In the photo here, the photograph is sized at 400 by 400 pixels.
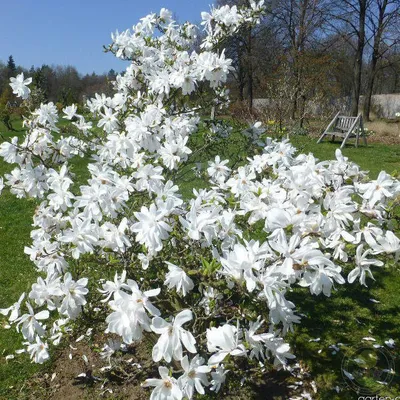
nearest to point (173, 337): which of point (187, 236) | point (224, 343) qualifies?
point (224, 343)

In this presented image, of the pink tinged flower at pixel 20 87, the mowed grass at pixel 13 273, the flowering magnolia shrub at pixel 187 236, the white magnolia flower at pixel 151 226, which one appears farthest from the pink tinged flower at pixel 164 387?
the pink tinged flower at pixel 20 87

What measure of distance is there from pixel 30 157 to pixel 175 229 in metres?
1.38

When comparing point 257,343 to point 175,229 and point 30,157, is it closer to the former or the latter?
point 175,229

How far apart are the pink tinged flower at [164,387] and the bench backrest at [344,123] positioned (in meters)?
13.6

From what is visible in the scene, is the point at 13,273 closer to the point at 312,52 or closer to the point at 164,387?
the point at 164,387

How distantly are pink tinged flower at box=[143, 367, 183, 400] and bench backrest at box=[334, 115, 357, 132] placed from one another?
1358 cm

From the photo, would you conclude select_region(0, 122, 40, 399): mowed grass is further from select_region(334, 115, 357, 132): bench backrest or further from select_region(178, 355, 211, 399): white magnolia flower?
select_region(334, 115, 357, 132): bench backrest

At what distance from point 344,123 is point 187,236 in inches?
525

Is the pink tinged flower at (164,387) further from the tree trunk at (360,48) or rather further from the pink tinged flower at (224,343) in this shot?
the tree trunk at (360,48)

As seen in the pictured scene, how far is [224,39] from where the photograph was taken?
3.53 m

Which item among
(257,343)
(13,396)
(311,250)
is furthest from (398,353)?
(13,396)

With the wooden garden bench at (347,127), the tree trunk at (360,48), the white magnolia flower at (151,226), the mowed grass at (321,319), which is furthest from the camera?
the tree trunk at (360,48)

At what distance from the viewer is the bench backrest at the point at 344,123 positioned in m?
13.9

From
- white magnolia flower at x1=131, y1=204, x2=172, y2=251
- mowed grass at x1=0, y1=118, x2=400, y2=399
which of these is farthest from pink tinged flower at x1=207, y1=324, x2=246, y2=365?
mowed grass at x1=0, y1=118, x2=400, y2=399
